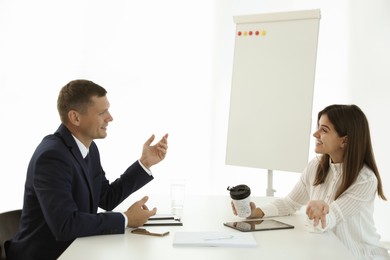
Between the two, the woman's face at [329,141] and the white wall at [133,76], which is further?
the white wall at [133,76]

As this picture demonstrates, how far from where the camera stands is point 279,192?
4.71m

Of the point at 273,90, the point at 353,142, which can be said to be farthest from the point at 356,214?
the point at 273,90

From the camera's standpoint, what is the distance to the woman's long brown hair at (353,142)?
2.34 metres

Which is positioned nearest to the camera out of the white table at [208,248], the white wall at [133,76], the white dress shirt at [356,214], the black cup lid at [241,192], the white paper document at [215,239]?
the white table at [208,248]

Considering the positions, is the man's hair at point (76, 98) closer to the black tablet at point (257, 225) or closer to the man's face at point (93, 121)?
the man's face at point (93, 121)

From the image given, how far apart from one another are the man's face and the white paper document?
71 centimetres

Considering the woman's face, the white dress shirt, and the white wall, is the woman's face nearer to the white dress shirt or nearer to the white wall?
the white dress shirt

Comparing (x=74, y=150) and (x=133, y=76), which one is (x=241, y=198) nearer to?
(x=74, y=150)

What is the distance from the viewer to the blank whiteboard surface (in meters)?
3.64

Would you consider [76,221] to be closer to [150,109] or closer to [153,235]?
[153,235]

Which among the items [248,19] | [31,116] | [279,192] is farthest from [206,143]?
[31,116]

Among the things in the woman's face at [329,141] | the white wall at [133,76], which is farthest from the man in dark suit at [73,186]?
the white wall at [133,76]

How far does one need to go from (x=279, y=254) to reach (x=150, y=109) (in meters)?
3.23

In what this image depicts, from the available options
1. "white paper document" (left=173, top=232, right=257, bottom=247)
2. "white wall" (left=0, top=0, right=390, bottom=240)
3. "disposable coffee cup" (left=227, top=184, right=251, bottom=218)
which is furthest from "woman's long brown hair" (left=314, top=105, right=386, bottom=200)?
"white wall" (left=0, top=0, right=390, bottom=240)
